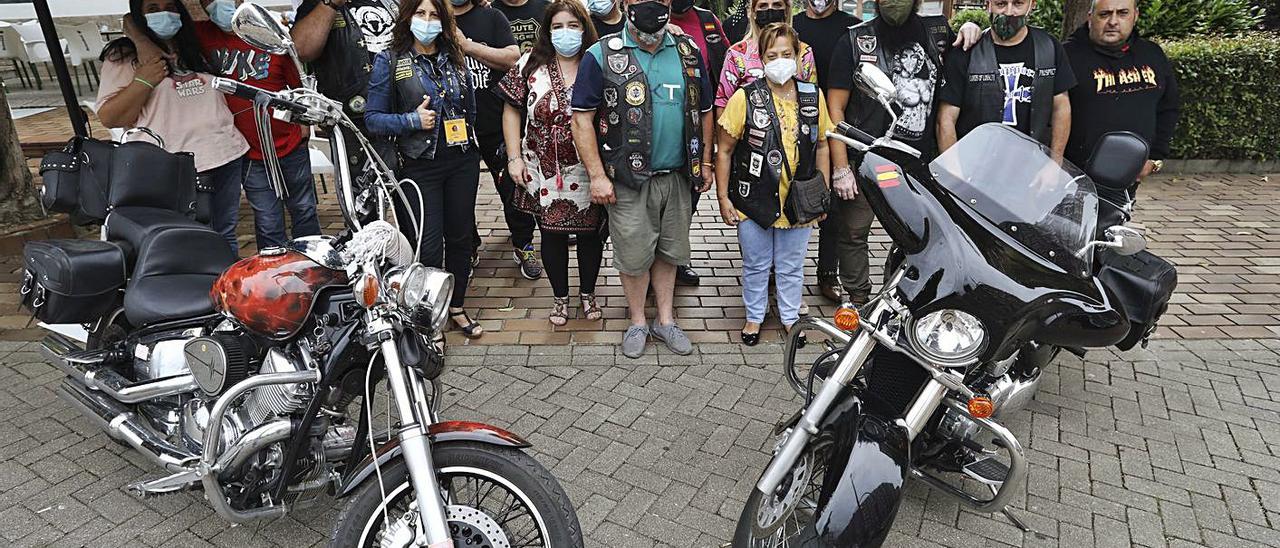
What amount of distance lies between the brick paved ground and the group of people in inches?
19.1

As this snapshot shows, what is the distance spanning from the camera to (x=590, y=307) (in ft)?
15.6

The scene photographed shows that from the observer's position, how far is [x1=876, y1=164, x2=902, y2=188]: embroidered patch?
96.3 inches

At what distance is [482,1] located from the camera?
4.95 m

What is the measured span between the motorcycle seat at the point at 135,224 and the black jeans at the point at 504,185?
1.88 metres

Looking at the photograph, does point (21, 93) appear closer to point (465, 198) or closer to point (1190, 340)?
point (465, 198)

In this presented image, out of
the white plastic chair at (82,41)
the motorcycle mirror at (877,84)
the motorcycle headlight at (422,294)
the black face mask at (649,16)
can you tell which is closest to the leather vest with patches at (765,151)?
the black face mask at (649,16)

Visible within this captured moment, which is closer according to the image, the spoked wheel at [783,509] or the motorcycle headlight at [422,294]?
the motorcycle headlight at [422,294]

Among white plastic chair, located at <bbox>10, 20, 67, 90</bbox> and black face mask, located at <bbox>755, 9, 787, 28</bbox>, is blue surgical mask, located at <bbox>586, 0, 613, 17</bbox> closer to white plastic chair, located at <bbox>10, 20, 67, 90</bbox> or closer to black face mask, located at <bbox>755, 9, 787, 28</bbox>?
black face mask, located at <bbox>755, 9, 787, 28</bbox>

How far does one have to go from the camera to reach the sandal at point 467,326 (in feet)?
14.9

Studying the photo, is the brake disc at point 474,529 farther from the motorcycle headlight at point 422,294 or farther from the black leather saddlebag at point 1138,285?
the black leather saddlebag at point 1138,285

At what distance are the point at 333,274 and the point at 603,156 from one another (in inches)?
70.5

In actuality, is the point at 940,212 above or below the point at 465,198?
above

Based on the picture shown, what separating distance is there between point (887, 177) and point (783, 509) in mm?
1062

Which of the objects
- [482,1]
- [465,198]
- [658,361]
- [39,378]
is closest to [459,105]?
[465,198]
